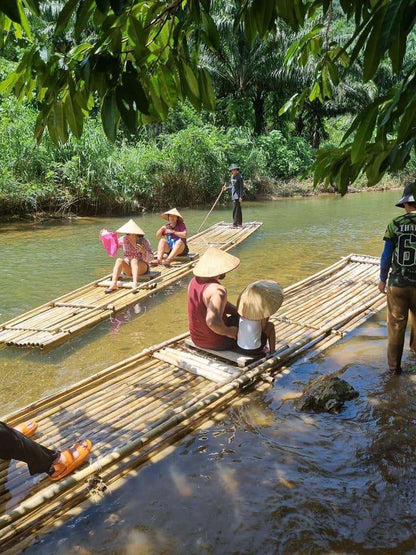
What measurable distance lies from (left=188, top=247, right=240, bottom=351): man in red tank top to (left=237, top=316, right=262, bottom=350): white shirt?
0.06 metres

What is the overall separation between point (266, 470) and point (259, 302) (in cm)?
127

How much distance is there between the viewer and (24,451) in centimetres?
232

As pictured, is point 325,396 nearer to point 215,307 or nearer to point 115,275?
point 215,307

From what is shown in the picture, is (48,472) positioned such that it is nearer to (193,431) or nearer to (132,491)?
(132,491)

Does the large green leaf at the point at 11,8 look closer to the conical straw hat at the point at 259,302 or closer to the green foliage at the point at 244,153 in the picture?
the conical straw hat at the point at 259,302

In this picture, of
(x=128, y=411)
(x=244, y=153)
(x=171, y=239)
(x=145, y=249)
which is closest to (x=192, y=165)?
(x=244, y=153)

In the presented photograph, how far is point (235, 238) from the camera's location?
31.0 ft

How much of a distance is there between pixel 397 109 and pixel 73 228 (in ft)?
39.6

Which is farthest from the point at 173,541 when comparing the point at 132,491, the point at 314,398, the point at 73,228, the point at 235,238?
the point at 73,228

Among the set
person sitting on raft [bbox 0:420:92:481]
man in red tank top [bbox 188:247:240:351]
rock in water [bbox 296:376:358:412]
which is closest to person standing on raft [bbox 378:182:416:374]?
rock in water [bbox 296:376:358:412]

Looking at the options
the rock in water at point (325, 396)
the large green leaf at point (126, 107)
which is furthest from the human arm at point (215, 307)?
the large green leaf at point (126, 107)

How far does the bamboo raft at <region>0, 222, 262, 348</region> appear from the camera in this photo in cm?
461

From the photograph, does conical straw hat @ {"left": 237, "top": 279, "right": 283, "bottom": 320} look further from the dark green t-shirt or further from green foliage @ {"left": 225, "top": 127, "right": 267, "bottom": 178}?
green foliage @ {"left": 225, "top": 127, "right": 267, "bottom": 178}

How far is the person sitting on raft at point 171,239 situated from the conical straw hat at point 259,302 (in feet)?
12.5
